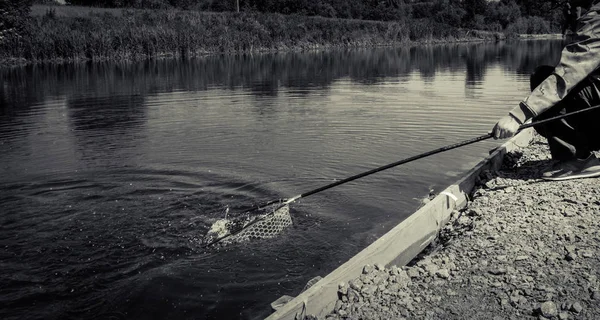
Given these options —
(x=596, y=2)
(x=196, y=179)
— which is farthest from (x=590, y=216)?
(x=196, y=179)

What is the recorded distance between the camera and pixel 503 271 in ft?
13.0

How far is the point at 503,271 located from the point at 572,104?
256cm

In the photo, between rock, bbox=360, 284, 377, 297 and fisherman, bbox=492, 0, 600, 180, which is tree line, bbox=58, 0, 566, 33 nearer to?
fisherman, bbox=492, 0, 600, 180

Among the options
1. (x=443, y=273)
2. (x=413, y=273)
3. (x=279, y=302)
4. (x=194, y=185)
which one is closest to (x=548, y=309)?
(x=443, y=273)

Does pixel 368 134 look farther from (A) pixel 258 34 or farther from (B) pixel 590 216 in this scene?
(A) pixel 258 34

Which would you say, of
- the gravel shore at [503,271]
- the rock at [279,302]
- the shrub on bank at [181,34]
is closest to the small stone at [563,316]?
the gravel shore at [503,271]

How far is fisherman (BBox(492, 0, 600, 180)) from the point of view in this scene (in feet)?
17.0

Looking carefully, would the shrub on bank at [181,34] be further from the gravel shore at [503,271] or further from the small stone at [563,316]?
the small stone at [563,316]

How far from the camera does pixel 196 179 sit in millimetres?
7828

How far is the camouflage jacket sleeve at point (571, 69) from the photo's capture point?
203 inches

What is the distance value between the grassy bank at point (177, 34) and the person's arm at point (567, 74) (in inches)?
1426

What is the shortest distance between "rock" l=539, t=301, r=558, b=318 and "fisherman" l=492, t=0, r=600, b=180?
6.96ft

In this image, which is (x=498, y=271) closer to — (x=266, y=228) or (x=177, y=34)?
(x=266, y=228)

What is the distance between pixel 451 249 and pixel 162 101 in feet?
43.3
